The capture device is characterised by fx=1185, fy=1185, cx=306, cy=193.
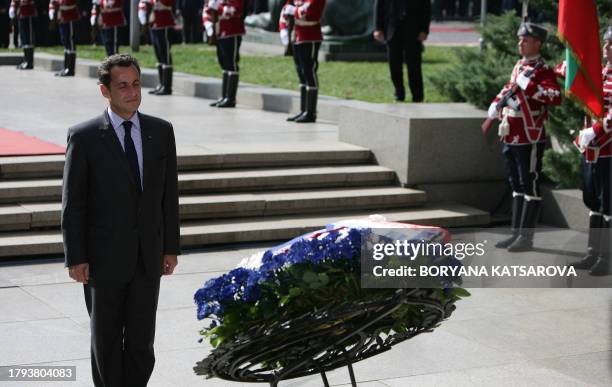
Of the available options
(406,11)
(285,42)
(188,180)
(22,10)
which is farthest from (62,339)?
(22,10)

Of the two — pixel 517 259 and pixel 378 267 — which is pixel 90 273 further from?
pixel 517 259

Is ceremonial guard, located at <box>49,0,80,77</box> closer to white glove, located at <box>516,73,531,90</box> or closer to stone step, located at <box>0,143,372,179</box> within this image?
stone step, located at <box>0,143,372,179</box>

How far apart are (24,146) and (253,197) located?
2417mm

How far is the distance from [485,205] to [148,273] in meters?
7.08

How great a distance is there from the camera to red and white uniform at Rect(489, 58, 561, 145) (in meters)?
9.57

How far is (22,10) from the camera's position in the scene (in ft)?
72.7

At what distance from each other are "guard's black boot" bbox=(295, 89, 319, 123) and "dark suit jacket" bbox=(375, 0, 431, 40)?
1694mm

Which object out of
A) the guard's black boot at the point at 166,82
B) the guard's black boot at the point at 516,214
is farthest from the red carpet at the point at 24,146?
the guard's black boot at the point at 166,82

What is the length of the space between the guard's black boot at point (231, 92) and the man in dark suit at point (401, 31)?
2129 millimetres

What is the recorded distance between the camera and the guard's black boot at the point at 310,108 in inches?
578

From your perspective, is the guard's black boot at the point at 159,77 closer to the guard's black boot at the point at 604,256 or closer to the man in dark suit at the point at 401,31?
the man in dark suit at the point at 401,31

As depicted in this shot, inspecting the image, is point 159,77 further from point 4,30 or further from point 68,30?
point 4,30

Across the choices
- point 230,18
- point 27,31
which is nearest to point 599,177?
point 230,18

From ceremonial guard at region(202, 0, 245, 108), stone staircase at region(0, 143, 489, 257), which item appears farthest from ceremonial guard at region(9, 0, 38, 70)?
stone staircase at region(0, 143, 489, 257)
